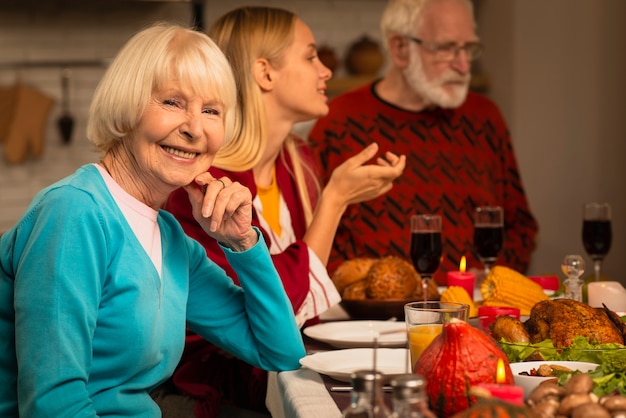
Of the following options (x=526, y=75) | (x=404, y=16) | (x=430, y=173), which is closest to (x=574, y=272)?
(x=430, y=173)

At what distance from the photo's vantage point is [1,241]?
4.71 feet

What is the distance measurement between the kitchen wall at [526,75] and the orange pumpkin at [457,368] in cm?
229

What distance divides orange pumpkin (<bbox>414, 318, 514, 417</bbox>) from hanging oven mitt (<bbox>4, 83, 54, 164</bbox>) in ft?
12.2

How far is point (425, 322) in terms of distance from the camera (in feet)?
4.09

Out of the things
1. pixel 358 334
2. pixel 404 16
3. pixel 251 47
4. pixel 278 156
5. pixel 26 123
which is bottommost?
pixel 358 334

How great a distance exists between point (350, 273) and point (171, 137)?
27.0 inches

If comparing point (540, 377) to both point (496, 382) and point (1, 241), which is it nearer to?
point (496, 382)

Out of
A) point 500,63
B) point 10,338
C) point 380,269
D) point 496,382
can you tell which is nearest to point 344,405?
point 496,382

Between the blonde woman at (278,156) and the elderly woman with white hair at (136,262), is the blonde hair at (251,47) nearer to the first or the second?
the blonde woman at (278,156)

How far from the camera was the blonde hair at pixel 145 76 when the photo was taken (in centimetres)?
149

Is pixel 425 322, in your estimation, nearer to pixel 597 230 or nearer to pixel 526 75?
pixel 597 230

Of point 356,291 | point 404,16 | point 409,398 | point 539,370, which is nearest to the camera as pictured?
point 409,398

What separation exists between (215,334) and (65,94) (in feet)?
10.3

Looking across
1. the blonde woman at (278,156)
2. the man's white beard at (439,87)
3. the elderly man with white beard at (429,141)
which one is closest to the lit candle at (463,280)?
the blonde woman at (278,156)
